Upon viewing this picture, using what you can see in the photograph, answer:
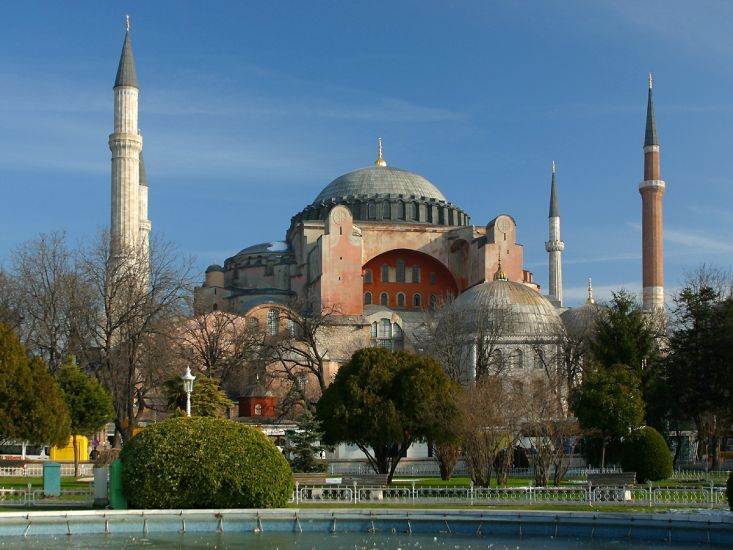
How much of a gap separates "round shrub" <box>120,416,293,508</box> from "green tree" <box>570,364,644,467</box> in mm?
10470

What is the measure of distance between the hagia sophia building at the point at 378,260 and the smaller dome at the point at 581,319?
0.20m

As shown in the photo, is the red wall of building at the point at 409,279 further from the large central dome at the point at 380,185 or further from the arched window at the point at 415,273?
the large central dome at the point at 380,185

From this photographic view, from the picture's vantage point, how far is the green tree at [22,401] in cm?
2697

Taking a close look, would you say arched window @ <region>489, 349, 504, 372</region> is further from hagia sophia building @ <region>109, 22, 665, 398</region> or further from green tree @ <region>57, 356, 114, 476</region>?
green tree @ <region>57, 356, 114, 476</region>

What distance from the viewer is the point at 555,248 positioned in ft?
251

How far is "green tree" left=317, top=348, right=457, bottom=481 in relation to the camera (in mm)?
27344

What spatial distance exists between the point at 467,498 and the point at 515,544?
4639 millimetres

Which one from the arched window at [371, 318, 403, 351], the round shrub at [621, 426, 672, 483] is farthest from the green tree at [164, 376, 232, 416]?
the arched window at [371, 318, 403, 351]

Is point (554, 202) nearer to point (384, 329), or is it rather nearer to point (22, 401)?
point (384, 329)

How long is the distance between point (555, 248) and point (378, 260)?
1966cm

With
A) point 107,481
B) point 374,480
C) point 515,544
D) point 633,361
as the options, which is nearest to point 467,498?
point 374,480

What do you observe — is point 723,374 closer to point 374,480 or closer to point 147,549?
point 374,480

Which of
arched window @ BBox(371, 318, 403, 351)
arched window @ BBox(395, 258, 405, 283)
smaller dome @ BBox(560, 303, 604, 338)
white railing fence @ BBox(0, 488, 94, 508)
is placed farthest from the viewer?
arched window @ BBox(395, 258, 405, 283)

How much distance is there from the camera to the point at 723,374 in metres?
33.1
